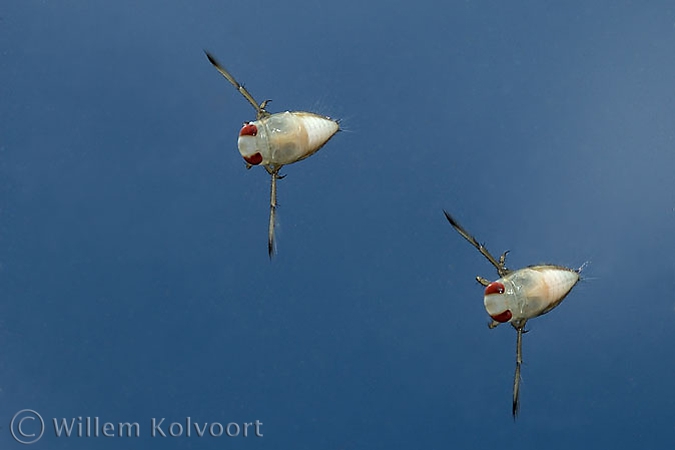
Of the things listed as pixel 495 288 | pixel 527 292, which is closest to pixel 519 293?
pixel 527 292

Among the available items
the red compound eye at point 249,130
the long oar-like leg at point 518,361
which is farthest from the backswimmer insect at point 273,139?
the long oar-like leg at point 518,361

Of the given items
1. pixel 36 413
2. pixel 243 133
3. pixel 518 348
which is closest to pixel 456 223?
pixel 518 348

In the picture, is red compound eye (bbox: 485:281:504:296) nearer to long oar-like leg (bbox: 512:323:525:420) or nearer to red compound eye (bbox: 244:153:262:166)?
long oar-like leg (bbox: 512:323:525:420)

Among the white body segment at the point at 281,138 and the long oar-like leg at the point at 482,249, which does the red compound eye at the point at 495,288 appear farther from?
the white body segment at the point at 281,138

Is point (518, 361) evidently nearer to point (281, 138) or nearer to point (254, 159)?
point (281, 138)

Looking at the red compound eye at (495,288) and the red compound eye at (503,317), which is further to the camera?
the red compound eye at (503,317)

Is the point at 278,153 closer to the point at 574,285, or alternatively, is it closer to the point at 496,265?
the point at 496,265
